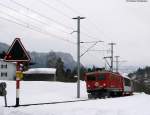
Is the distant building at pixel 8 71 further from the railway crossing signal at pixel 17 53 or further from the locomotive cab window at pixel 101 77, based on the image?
the railway crossing signal at pixel 17 53

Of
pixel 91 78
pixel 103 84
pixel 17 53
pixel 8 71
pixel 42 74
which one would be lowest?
pixel 103 84

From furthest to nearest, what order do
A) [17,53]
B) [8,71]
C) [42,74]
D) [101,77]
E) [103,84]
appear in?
[8,71]
[42,74]
[101,77]
[103,84]
[17,53]

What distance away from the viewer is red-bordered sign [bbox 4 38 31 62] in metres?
19.4

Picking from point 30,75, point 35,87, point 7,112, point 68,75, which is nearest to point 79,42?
point 35,87

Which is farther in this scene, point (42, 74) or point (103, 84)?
point (42, 74)

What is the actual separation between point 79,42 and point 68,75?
355 ft

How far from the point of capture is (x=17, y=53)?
Result: 19.6 metres

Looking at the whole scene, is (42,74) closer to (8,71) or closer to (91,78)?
(8,71)

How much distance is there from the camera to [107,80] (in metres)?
48.1

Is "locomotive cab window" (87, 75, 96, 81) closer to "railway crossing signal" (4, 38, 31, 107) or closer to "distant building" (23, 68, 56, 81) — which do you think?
"railway crossing signal" (4, 38, 31, 107)

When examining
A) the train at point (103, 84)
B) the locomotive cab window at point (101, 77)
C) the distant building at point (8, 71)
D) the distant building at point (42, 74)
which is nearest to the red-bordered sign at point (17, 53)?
the train at point (103, 84)

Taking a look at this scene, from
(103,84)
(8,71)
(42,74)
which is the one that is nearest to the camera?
(103,84)

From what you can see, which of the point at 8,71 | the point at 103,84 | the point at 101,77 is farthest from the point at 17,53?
the point at 8,71

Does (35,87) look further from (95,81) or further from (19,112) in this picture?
(19,112)
